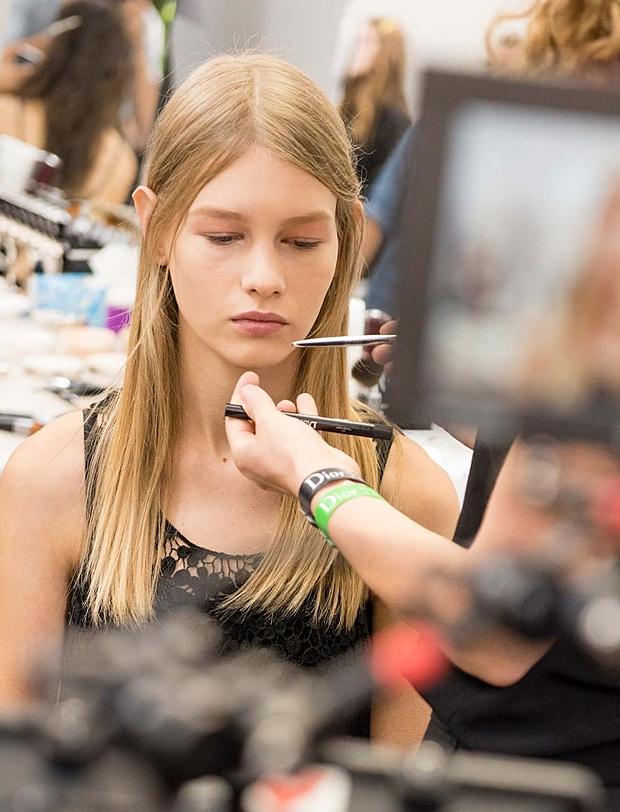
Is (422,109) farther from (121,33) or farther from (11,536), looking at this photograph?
(121,33)

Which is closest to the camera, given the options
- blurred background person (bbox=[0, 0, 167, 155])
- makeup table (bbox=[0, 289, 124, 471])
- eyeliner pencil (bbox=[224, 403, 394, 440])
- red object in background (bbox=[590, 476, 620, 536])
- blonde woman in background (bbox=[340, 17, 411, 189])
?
red object in background (bbox=[590, 476, 620, 536])

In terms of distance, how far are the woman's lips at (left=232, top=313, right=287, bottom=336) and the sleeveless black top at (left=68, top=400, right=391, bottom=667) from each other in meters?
0.20

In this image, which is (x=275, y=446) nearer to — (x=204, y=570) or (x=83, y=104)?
(x=204, y=570)

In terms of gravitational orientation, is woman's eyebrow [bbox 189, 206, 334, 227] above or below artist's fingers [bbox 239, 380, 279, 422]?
above

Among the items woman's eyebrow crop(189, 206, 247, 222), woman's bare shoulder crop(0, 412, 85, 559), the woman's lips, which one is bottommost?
woman's bare shoulder crop(0, 412, 85, 559)

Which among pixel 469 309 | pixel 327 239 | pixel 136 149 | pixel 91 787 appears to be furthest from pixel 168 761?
pixel 136 149

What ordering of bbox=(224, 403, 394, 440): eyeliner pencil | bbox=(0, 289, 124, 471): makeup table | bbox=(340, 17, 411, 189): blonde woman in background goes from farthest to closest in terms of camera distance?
bbox=(340, 17, 411, 189): blonde woman in background < bbox=(0, 289, 124, 471): makeup table < bbox=(224, 403, 394, 440): eyeliner pencil

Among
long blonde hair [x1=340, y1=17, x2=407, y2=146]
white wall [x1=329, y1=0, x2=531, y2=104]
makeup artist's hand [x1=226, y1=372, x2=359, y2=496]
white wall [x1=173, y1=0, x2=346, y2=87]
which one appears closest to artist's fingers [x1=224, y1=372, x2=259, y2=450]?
makeup artist's hand [x1=226, y1=372, x2=359, y2=496]

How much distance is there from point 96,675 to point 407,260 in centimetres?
20

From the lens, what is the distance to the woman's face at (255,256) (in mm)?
905

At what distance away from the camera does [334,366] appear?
1.05 meters

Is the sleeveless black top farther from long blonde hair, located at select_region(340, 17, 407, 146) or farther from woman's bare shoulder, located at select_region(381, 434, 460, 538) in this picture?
long blonde hair, located at select_region(340, 17, 407, 146)

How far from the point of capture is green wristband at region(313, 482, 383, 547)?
647 millimetres

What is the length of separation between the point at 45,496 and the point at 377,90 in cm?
172
